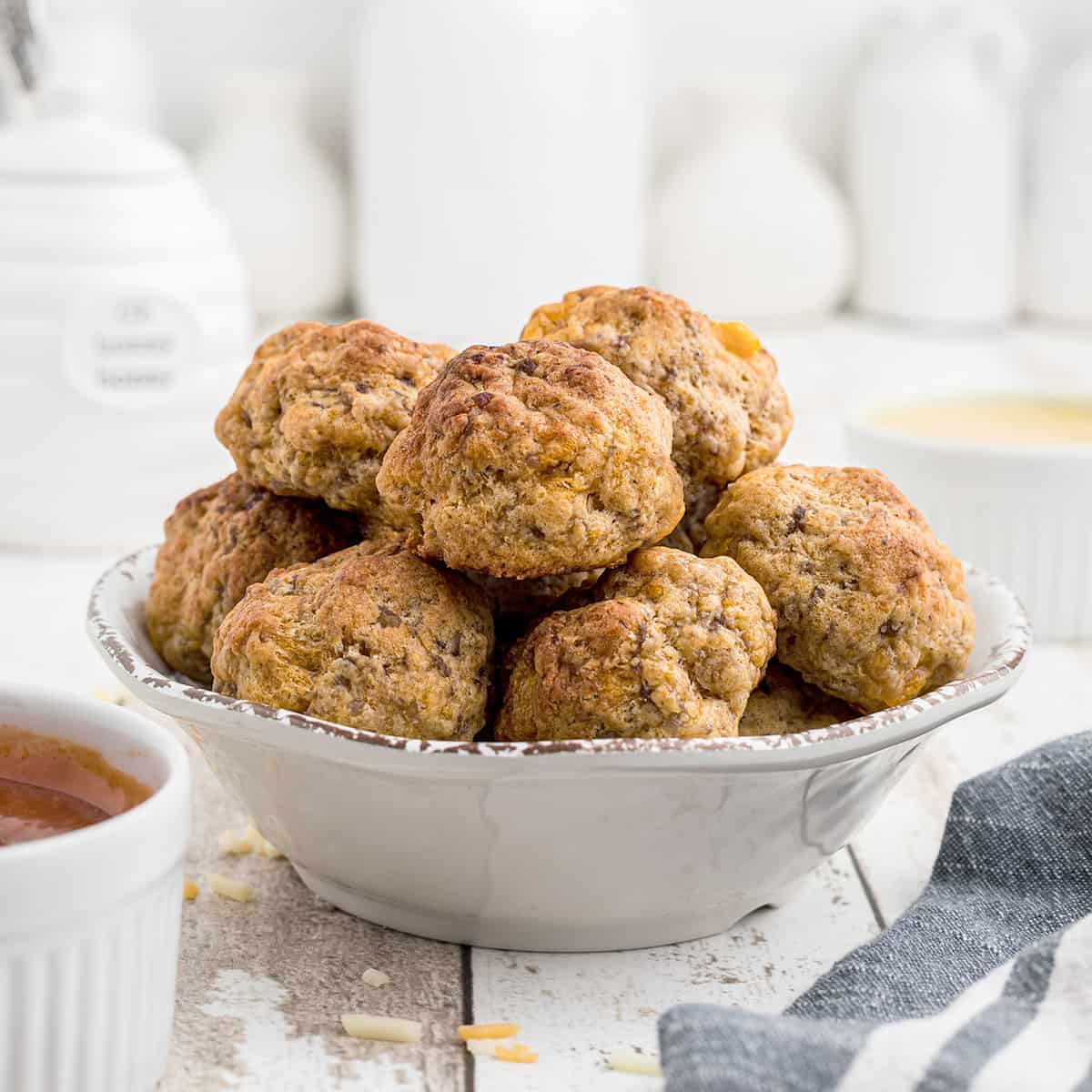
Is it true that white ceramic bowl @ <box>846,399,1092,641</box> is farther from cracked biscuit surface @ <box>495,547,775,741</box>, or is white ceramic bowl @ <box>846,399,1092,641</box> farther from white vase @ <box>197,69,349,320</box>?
white vase @ <box>197,69,349,320</box>

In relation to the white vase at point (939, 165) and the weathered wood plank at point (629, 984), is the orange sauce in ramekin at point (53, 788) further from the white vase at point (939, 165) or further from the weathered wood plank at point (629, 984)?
the white vase at point (939, 165)

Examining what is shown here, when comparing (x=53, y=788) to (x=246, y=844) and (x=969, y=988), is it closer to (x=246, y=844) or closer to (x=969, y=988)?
(x=246, y=844)

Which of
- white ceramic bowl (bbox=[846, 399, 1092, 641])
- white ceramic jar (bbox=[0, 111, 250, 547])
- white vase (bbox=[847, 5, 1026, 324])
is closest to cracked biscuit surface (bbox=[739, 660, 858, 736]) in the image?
white ceramic bowl (bbox=[846, 399, 1092, 641])

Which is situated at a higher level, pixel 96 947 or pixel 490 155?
pixel 490 155

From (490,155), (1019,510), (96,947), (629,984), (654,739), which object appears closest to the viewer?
(96,947)

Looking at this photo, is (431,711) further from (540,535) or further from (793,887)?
(793,887)

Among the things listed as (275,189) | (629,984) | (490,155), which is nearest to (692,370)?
(629,984)
